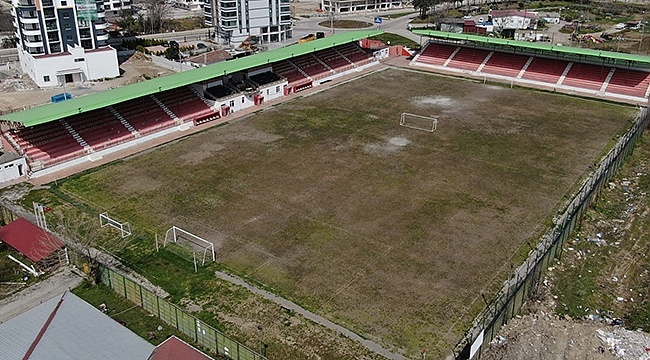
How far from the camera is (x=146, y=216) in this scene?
32.0 metres

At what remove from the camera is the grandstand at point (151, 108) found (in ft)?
128

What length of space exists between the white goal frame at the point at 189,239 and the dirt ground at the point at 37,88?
31031 mm

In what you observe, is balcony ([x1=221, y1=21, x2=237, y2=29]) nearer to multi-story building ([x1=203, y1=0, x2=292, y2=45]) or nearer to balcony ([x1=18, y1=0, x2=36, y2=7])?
multi-story building ([x1=203, y1=0, x2=292, y2=45])

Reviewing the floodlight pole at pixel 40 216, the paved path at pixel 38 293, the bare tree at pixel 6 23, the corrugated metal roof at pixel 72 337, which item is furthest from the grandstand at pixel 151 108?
the bare tree at pixel 6 23

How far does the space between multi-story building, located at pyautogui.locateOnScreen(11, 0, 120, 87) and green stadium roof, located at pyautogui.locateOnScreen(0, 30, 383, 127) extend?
63.9ft

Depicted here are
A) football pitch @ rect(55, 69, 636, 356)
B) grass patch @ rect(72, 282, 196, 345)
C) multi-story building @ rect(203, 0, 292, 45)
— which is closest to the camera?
grass patch @ rect(72, 282, 196, 345)

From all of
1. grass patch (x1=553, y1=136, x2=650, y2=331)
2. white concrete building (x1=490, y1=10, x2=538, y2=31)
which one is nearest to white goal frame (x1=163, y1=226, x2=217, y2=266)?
grass patch (x1=553, y1=136, x2=650, y2=331)

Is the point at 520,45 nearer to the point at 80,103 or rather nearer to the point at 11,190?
the point at 80,103

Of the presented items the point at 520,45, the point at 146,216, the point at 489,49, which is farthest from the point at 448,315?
the point at 489,49

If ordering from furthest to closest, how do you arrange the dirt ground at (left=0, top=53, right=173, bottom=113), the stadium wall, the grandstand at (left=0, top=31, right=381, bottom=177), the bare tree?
the bare tree → the dirt ground at (left=0, top=53, right=173, bottom=113) → the grandstand at (left=0, top=31, right=381, bottom=177) → the stadium wall

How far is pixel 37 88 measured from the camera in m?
59.4

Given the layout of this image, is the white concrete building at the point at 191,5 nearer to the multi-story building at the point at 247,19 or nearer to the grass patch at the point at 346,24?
→ the grass patch at the point at 346,24

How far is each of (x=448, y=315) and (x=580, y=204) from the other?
12.8 m

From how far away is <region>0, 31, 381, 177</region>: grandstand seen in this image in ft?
128
